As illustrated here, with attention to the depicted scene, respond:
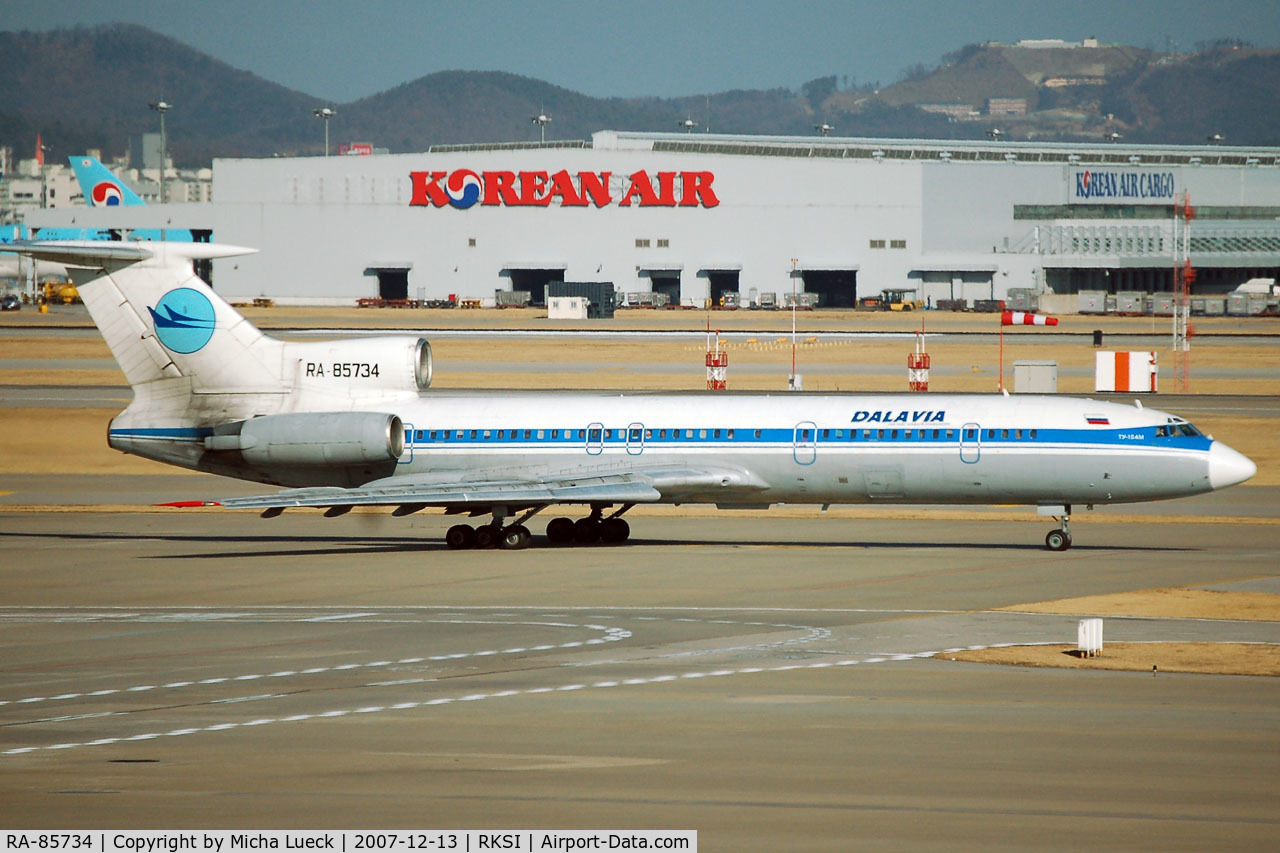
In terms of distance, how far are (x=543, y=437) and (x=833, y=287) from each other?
125103 mm

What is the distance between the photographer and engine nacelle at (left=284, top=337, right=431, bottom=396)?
38656mm

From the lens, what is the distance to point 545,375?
8106 centimetres

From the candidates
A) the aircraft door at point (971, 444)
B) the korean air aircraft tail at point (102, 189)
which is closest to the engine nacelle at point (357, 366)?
the aircraft door at point (971, 444)

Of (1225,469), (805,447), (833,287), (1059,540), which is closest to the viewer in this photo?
(1225,469)

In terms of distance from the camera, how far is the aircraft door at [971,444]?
120ft

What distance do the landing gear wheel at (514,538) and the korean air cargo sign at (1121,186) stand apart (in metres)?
130

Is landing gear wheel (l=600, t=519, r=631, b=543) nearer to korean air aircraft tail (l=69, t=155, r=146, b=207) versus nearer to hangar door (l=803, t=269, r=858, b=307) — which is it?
hangar door (l=803, t=269, r=858, b=307)

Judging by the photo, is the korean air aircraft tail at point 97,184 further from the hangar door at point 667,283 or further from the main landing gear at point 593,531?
the main landing gear at point 593,531

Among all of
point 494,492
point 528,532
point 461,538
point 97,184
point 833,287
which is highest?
point 97,184

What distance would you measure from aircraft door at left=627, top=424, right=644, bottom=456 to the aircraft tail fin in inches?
342

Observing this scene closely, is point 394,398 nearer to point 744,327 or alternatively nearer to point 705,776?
point 705,776

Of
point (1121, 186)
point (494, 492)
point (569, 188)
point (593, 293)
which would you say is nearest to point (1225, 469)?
point (494, 492)

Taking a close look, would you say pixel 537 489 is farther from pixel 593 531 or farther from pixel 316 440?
pixel 316 440

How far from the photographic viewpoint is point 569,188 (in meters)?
152
